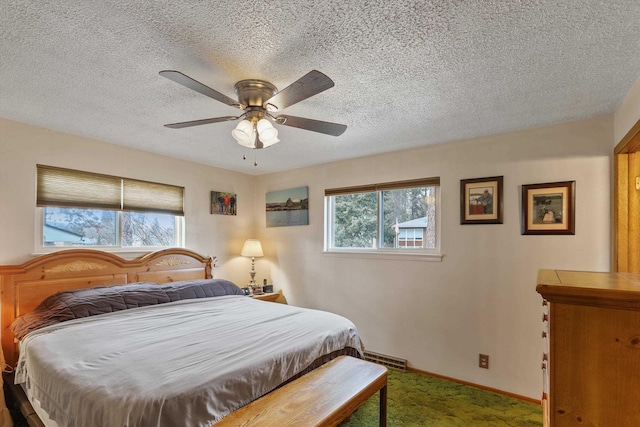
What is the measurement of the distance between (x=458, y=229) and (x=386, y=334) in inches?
53.5

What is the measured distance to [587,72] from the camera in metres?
1.74

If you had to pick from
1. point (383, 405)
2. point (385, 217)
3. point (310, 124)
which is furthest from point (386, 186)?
point (383, 405)

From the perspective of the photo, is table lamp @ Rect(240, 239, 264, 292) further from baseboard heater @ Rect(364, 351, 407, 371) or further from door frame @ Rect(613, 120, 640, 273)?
door frame @ Rect(613, 120, 640, 273)

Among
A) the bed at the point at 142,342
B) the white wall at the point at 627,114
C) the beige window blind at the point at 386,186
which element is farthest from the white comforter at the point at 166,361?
the white wall at the point at 627,114

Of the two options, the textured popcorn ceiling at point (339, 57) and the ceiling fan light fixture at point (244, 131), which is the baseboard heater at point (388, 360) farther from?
the ceiling fan light fixture at point (244, 131)

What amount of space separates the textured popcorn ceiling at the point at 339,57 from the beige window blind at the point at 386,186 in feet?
2.36

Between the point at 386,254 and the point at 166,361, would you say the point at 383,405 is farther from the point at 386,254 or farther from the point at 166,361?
the point at 386,254

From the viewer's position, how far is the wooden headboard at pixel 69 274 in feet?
8.13

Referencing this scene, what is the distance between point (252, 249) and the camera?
169 inches

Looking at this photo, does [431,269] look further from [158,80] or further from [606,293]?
[158,80]

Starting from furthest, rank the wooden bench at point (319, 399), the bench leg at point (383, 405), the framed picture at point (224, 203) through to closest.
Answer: the framed picture at point (224, 203)
the bench leg at point (383, 405)
the wooden bench at point (319, 399)

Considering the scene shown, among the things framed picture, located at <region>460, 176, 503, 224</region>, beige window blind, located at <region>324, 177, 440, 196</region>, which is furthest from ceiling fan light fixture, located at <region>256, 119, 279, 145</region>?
framed picture, located at <region>460, 176, 503, 224</region>

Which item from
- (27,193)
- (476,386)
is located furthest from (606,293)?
(27,193)

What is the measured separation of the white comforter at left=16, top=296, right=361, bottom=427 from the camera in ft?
4.50
